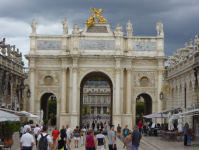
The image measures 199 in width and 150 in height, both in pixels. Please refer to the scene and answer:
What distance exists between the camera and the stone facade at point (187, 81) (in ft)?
105

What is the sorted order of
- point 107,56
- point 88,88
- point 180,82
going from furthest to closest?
point 88,88
point 107,56
point 180,82

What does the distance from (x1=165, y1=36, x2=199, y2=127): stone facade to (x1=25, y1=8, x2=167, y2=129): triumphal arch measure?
3360 mm

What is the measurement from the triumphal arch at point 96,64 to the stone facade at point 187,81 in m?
3.36

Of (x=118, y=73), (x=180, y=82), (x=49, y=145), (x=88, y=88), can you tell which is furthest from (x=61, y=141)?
(x=88, y=88)

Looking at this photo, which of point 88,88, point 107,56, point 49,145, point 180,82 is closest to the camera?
point 49,145

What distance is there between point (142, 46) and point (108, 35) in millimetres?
4692

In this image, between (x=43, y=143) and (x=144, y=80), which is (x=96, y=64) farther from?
(x=43, y=143)

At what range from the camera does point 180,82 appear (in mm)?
39469

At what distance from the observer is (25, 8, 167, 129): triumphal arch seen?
4609 cm

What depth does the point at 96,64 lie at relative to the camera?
4659 centimetres

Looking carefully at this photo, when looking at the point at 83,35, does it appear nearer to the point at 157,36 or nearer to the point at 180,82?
the point at 157,36

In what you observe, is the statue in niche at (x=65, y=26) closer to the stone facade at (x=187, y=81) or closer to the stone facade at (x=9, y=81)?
the stone facade at (x=9, y=81)

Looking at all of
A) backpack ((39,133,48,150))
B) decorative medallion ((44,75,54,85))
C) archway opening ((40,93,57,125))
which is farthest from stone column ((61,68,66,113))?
backpack ((39,133,48,150))

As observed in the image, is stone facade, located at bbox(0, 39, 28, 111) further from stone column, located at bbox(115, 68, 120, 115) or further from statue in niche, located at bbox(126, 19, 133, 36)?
statue in niche, located at bbox(126, 19, 133, 36)
